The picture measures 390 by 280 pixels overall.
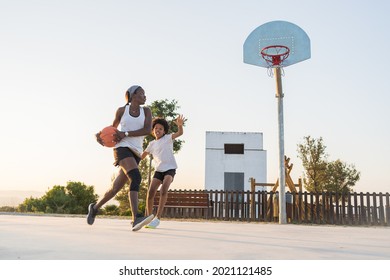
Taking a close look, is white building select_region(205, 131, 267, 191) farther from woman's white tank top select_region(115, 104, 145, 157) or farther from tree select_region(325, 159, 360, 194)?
woman's white tank top select_region(115, 104, 145, 157)

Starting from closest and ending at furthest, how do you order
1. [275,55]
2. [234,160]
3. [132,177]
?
[132,177] → [275,55] → [234,160]

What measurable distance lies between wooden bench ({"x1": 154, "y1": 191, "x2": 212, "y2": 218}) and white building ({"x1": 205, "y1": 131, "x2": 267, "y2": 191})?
896 cm

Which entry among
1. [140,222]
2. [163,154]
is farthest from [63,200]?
[140,222]

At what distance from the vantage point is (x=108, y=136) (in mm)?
5281

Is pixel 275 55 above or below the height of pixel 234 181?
above

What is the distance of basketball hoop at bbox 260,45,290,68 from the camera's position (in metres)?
13.4

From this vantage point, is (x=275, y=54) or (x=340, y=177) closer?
(x=275, y=54)

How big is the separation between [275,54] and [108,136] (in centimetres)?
961

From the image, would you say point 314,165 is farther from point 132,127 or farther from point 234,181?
point 132,127

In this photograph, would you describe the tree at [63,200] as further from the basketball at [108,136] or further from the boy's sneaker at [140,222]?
the boy's sneaker at [140,222]

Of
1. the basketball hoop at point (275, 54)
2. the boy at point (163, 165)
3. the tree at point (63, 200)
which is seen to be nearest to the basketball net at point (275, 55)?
the basketball hoop at point (275, 54)

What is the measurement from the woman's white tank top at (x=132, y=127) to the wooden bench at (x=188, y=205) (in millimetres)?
10992

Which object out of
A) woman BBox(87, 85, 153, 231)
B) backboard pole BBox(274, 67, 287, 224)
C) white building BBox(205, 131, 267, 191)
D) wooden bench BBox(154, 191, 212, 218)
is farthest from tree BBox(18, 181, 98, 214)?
woman BBox(87, 85, 153, 231)
